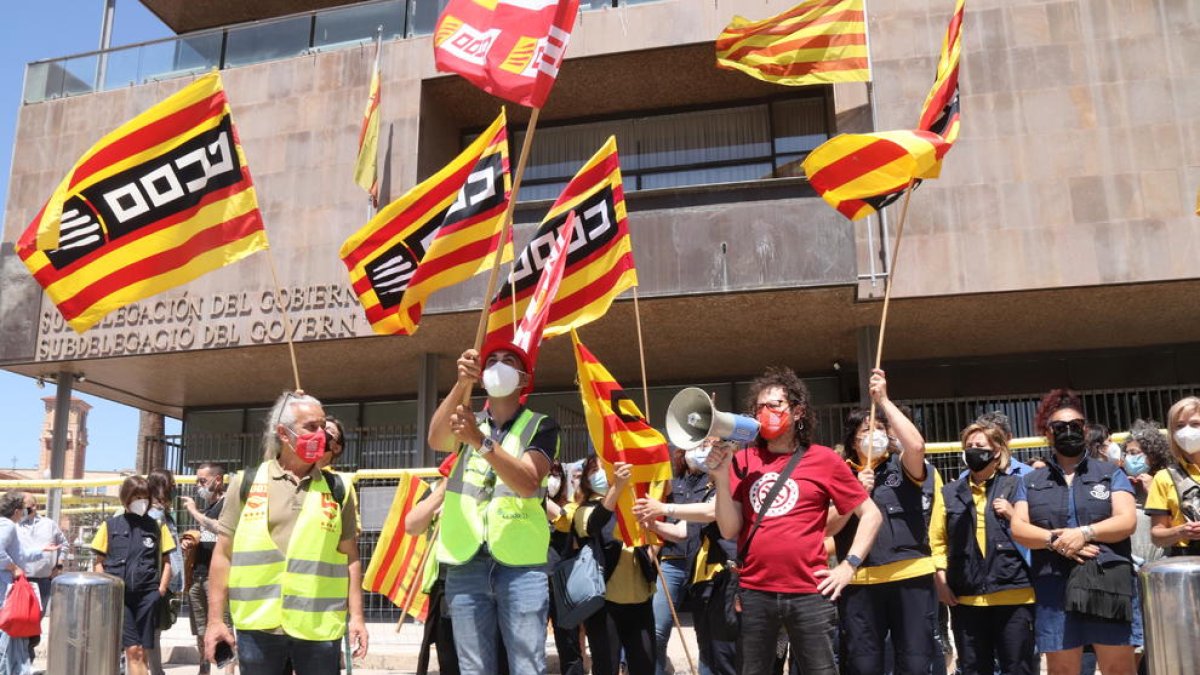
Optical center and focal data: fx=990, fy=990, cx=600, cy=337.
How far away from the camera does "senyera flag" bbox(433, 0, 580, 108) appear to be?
5969 mm

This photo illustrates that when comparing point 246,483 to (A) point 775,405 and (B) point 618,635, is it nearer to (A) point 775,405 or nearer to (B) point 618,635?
(A) point 775,405

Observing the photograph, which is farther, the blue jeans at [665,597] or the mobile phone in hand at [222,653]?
the blue jeans at [665,597]

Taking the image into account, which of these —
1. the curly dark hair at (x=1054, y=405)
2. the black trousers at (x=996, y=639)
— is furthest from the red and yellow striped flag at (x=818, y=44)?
the black trousers at (x=996, y=639)

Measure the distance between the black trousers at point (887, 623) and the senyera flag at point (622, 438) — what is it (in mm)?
1388

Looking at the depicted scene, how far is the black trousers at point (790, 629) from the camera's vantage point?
14.9 feet

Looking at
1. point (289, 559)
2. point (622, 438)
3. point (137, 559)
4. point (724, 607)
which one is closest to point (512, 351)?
point (289, 559)

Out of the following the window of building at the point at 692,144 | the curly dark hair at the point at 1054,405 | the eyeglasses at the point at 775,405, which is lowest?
the eyeglasses at the point at 775,405

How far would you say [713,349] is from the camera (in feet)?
54.5

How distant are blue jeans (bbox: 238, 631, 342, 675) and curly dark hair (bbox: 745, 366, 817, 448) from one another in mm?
2353

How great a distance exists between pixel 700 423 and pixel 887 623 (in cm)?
210

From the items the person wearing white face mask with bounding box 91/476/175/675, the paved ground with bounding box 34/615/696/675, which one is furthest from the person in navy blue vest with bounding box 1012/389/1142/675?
the person wearing white face mask with bounding box 91/476/175/675

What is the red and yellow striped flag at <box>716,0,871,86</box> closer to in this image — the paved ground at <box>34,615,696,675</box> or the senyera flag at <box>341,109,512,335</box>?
the senyera flag at <box>341,109,512,335</box>

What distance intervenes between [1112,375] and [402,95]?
12.6 meters

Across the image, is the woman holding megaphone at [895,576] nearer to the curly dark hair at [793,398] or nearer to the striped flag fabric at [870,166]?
the curly dark hair at [793,398]
